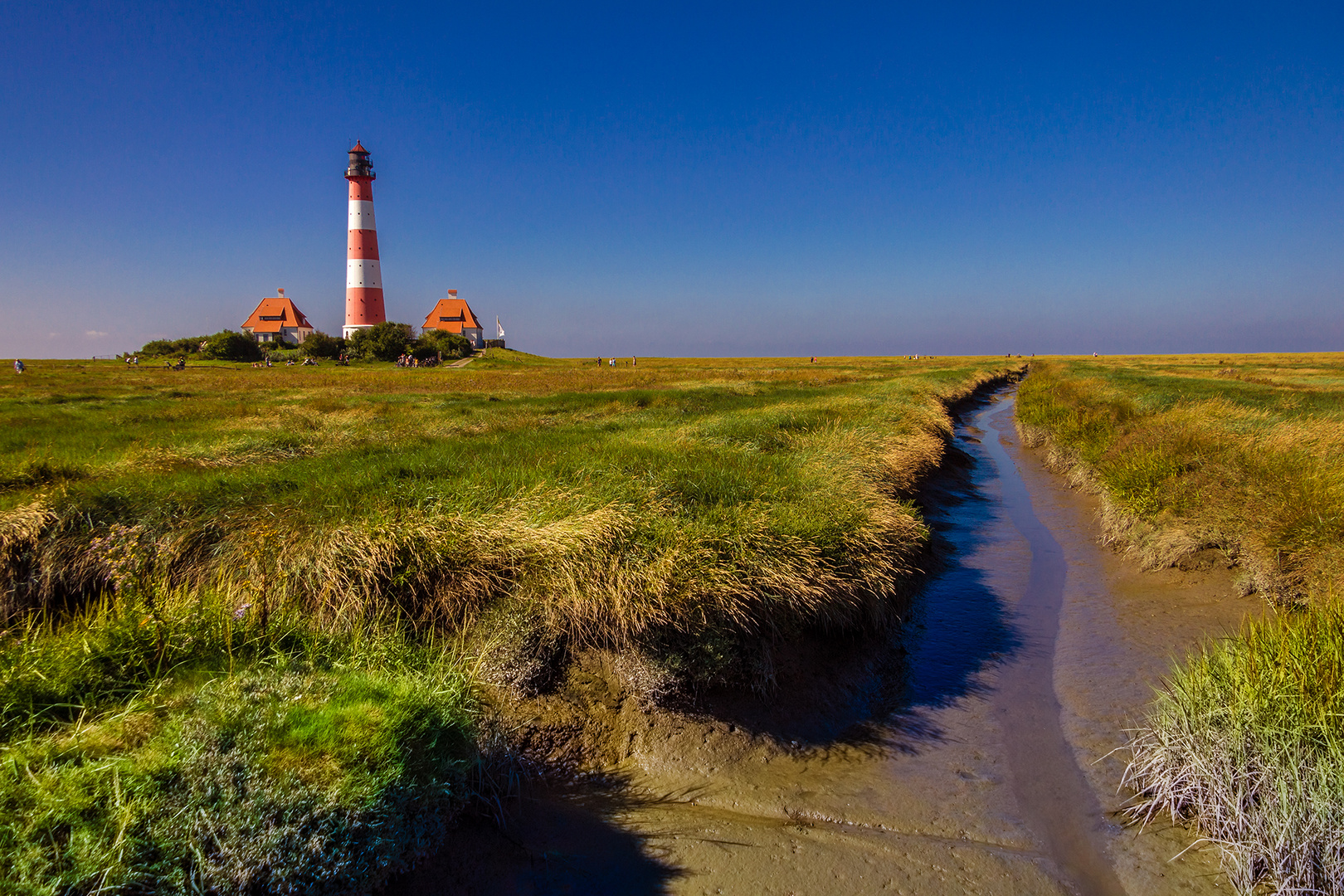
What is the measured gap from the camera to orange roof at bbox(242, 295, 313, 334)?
8231 cm

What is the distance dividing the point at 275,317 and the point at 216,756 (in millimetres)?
94834

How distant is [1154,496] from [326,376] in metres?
38.7

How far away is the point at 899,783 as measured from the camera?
5.40m

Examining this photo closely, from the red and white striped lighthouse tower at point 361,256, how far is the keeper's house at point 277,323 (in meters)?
24.8

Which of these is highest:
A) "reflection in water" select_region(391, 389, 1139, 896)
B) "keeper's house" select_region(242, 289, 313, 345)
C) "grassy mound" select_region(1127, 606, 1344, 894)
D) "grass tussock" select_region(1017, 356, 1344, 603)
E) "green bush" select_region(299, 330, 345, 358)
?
"keeper's house" select_region(242, 289, 313, 345)

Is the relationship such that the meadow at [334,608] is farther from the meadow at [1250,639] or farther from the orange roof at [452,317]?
the orange roof at [452,317]

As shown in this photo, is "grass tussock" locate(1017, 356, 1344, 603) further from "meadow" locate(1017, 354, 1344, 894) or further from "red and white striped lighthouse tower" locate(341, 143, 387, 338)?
"red and white striped lighthouse tower" locate(341, 143, 387, 338)

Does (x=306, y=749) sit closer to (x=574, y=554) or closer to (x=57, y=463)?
(x=574, y=554)

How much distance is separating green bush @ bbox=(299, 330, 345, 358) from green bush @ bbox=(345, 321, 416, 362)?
5.47 ft

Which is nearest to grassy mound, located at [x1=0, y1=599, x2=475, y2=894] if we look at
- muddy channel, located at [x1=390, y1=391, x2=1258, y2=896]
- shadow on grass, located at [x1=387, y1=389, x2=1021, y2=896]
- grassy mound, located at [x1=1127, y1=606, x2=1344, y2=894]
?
shadow on grass, located at [x1=387, y1=389, x2=1021, y2=896]

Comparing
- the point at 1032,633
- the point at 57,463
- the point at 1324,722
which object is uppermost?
the point at 57,463

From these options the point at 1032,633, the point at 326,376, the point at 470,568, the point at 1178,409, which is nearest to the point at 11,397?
the point at 326,376

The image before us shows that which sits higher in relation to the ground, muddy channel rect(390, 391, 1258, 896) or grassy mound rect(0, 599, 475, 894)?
grassy mound rect(0, 599, 475, 894)

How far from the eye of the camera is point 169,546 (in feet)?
19.9
